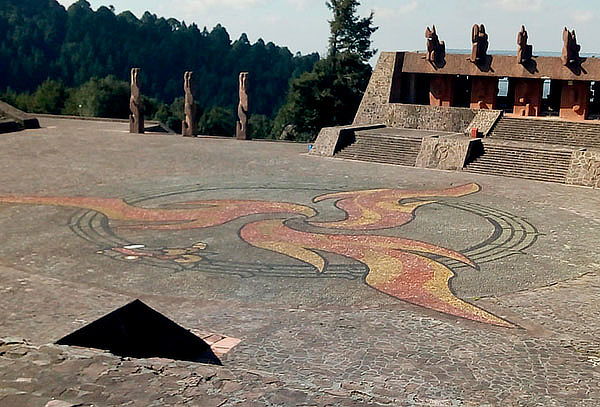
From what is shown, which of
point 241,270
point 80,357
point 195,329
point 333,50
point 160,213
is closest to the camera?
point 80,357

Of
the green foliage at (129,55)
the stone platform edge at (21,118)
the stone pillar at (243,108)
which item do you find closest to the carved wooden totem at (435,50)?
the stone pillar at (243,108)

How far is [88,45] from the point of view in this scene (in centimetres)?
6147

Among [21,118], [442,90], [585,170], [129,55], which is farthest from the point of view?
[129,55]

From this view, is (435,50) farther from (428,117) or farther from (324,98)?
(324,98)

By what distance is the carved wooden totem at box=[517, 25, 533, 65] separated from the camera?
2360 cm

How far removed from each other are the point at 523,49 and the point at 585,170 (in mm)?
7637

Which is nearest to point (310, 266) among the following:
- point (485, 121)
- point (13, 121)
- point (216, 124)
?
point (485, 121)

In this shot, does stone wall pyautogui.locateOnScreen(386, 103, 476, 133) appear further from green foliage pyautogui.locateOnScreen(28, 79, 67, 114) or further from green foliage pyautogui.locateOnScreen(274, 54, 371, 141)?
green foliage pyautogui.locateOnScreen(28, 79, 67, 114)

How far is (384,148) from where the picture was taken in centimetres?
2181

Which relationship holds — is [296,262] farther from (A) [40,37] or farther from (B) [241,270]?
(A) [40,37]

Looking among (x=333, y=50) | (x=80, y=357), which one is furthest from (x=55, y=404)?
(x=333, y=50)

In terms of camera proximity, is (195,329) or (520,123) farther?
(520,123)

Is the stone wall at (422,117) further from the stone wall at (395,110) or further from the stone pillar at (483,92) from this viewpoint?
the stone pillar at (483,92)

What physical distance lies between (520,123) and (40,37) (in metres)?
50.3
